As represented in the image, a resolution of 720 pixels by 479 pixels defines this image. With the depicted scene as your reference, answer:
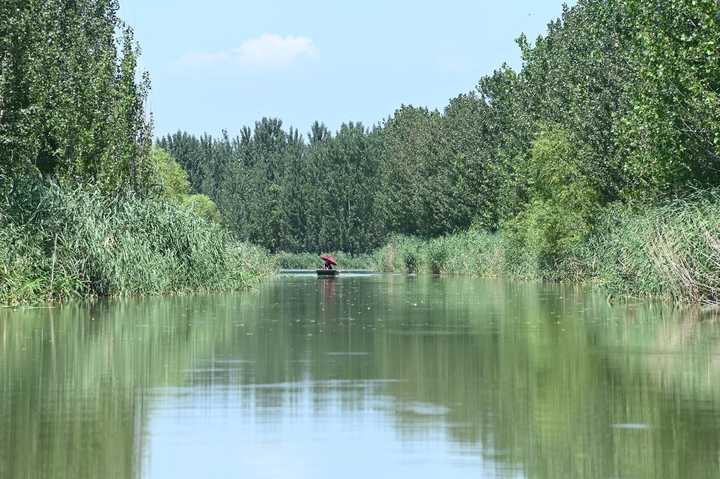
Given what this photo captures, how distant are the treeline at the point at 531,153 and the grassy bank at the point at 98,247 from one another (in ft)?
46.1

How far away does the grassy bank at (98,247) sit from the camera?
116 ft

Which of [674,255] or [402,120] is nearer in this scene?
[674,255]

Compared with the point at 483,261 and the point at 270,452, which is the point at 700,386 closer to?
the point at 270,452

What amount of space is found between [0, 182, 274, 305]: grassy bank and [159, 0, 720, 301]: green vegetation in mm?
13275

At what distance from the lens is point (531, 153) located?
66.5 m

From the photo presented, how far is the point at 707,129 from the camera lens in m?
36.4

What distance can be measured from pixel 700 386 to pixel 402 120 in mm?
100916

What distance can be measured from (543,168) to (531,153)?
6026mm

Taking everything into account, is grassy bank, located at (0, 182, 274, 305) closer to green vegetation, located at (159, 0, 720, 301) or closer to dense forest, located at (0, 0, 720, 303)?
dense forest, located at (0, 0, 720, 303)

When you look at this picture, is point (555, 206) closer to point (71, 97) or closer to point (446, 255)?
point (71, 97)

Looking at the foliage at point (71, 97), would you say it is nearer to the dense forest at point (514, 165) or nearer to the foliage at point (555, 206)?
the dense forest at point (514, 165)

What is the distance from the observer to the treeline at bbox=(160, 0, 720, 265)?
37219mm

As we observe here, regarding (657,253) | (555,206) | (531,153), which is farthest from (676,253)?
(531,153)

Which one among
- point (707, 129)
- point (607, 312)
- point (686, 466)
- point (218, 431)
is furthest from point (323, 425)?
point (707, 129)
